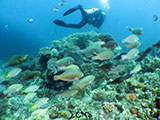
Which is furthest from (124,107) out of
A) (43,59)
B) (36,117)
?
(43,59)

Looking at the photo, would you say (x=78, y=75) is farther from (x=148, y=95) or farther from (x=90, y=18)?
(x=90, y=18)

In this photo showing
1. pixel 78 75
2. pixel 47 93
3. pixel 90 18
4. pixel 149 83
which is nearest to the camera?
pixel 78 75

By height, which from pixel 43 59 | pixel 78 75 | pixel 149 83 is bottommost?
pixel 149 83

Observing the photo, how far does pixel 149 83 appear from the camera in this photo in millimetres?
4527

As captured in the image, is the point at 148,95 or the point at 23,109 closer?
Answer: the point at 148,95

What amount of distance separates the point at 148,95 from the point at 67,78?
2.59 m

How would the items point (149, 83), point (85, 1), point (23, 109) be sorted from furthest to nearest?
point (85, 1)
point (23, 109)
point (149, 83)

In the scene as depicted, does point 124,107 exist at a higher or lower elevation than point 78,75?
lower

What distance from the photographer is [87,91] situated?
5.07m

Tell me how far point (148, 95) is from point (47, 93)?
4.03 metres
